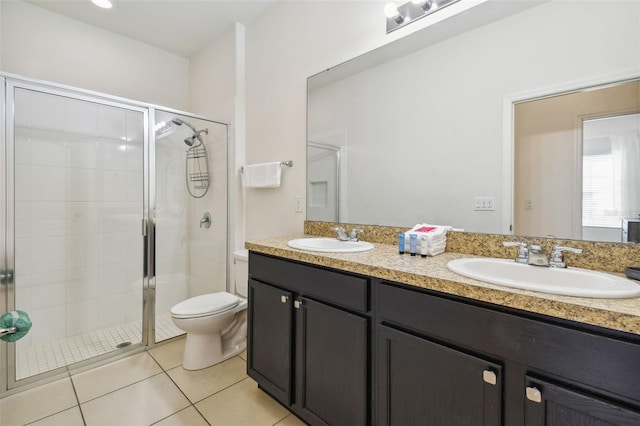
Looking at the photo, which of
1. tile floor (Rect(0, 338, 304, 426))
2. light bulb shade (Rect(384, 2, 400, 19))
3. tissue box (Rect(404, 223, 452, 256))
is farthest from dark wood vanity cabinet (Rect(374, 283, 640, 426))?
light bulb shade (Rect(384, 2, 400, 19))

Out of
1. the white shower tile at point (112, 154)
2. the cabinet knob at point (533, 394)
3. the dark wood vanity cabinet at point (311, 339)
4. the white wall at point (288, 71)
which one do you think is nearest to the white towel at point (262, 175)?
the white wall at point (288, 71)

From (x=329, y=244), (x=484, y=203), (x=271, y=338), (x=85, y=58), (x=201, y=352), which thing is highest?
(x=85, y=58)

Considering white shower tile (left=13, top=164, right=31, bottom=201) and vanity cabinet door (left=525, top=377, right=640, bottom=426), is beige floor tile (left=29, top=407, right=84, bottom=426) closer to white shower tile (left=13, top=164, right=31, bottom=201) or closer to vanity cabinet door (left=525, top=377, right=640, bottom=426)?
white shower tile (left=13, top=164, right=31, bottom=201)

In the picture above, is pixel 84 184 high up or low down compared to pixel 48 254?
up

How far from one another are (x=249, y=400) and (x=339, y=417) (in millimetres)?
656

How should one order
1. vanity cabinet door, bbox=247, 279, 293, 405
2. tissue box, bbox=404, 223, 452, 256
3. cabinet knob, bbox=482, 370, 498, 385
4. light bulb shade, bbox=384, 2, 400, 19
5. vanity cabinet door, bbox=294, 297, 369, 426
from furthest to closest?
light bulb shade, bbox=384, 2, 400, 19 → vanity cabinet door, bbox=247, 279, 293, 405 → tissue box, bbox=404, 223, 452, 256 → vanity cabinet door, bbox=294, 297, 369, 426 → cabinet knob, bbox=482, 370, 498, 385

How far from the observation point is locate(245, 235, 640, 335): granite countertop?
67 cm

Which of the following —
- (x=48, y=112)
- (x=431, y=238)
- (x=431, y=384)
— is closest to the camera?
(x=431, y=384)

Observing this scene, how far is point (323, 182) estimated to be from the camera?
2002 millimetres

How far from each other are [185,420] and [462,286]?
4.94 feet

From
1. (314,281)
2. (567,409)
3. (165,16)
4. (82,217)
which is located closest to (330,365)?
(314,281)

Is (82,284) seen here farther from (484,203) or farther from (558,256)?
(558,256)

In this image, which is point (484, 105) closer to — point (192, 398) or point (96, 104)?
point (192, 398)

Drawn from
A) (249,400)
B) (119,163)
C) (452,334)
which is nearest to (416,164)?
(452,334)
